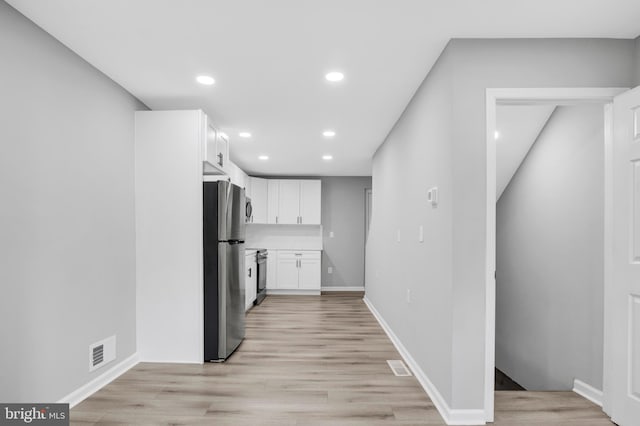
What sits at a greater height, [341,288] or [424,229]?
[424,229]

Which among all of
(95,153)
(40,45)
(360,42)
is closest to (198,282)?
(95,153)

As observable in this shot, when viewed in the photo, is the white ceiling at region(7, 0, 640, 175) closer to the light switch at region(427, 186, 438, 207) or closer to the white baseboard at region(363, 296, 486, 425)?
the light switch at region(427, 186, 438, 207)

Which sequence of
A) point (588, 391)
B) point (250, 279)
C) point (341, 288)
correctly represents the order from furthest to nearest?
point (341, 288) → point (250, 279) → point (588, 391)

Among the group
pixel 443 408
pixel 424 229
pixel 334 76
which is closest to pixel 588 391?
pixel 443 408

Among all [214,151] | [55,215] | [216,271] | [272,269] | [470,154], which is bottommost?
[272,269]

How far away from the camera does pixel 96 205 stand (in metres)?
2.87

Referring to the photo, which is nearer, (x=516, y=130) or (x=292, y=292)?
(x=516, y=130)

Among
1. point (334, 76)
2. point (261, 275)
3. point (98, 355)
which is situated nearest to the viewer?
point (98, 355)

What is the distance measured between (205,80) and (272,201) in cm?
470

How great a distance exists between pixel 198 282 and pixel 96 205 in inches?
42.8

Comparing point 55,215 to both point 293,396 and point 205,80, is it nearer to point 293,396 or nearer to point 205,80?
A: point 205,80

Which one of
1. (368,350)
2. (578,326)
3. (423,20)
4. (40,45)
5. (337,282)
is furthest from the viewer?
(337,282)

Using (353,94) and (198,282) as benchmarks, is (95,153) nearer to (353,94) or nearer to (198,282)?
(198,282)

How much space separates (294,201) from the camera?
771 centimetres
